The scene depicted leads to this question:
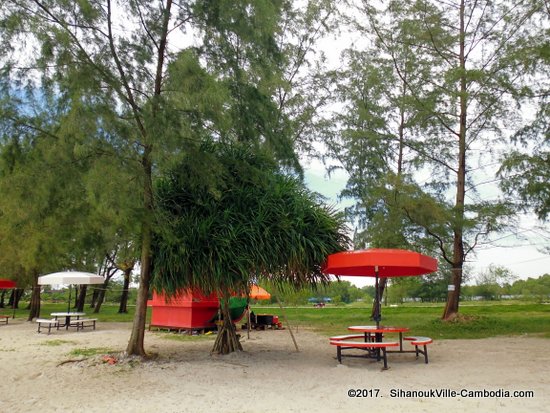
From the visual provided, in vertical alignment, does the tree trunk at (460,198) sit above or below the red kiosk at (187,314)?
above

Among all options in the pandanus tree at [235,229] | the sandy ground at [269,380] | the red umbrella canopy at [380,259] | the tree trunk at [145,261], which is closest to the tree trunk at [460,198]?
the sandy ground at [269,380]

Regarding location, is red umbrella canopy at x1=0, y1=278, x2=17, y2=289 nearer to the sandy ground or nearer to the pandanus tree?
the sandy ground

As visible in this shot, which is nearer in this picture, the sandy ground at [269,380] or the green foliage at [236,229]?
the sandy ground at [269,380]

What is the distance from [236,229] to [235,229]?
0.06 ft

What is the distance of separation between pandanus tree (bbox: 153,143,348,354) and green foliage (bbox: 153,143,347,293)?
2 centimetres

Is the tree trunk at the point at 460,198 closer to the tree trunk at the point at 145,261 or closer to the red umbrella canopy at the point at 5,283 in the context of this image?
the tree trunk at the point at 145,261

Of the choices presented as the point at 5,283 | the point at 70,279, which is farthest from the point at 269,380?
the point at 5,283

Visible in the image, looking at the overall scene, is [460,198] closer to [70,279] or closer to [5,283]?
[70,279]

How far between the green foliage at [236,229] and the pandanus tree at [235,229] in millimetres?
18

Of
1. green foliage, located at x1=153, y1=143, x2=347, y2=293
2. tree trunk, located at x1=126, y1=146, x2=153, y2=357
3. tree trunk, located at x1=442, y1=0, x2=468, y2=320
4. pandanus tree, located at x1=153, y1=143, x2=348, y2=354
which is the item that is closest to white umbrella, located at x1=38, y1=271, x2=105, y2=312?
tree trunk, located at x1=126, y1=146, x2=153, y2=357

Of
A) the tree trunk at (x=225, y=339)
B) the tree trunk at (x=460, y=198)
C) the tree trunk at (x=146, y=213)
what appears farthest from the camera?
the tree trunk at (x=460, y=198)

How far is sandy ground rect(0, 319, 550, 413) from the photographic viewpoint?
5914mm

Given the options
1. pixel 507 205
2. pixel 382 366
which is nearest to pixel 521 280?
pixel 507 205

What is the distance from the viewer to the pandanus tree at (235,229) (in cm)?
855
